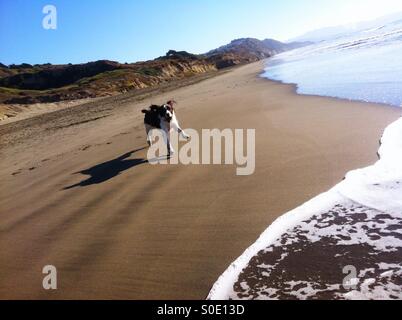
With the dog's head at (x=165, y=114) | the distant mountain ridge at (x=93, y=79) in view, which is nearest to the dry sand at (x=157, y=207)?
the dog's head at (x=165, y=114)

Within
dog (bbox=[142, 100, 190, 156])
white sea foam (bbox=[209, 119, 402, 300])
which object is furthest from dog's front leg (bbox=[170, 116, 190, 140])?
white sea foam (bbox=[209, 119, 402, 300])

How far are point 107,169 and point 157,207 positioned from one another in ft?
8.56

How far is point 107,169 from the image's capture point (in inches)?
296

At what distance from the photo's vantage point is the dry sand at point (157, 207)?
12.2ft

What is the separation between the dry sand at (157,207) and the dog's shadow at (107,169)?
1.1 inches

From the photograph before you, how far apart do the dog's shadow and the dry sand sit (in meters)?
0.03

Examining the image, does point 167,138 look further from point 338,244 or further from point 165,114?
point 338,244

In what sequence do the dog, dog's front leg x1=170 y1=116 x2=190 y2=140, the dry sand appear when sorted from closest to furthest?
the dry sand < the dog < dog's front leg x1=170 y1=116 x2=190 y2=140

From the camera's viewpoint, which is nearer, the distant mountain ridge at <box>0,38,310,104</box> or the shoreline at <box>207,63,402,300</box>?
the shoreline at <box>207,63,402,300</box>

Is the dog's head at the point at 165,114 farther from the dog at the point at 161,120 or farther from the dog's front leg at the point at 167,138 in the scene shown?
the dog's front leg at the point at 167,138

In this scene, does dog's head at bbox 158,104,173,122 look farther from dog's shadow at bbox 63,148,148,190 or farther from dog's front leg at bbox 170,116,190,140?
dog's shadow at bbox 63,148,148,190

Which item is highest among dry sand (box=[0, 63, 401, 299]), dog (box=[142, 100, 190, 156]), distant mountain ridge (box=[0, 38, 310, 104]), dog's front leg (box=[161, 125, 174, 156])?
distant mountain ridge (box=[0, 38, 310, 104])

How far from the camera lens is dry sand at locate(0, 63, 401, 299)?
3.71 meters
